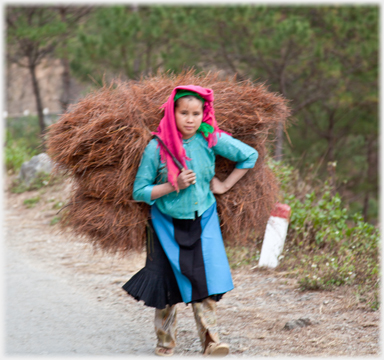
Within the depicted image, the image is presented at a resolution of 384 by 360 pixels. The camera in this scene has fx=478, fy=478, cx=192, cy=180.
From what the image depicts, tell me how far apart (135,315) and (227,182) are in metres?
1.45

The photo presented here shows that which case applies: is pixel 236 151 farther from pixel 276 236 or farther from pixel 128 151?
pixel 276 236

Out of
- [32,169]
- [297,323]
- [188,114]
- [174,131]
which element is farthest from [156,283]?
[32,169]

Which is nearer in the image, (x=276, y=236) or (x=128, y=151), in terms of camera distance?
(x=128, y=151)

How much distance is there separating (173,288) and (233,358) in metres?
0.56

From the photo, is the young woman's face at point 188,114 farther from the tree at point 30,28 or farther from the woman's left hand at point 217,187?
the tree at point 30,28

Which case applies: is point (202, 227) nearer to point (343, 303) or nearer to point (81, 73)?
point (343, 303)

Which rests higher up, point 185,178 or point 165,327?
point 185,178

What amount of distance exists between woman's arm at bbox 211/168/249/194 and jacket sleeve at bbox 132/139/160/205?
1.39 ft

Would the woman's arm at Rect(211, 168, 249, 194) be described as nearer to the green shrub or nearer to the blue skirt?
the blue skirt

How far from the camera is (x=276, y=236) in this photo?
14.9 ft

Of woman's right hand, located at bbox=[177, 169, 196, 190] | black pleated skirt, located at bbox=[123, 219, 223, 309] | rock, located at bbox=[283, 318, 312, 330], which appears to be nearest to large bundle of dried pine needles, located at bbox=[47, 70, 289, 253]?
black pleated skirt, located at bbox=[123, 219, 223, 309]

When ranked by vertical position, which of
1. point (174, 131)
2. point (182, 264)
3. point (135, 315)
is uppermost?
point (174, 131)

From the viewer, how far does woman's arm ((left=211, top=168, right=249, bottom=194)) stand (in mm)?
3025

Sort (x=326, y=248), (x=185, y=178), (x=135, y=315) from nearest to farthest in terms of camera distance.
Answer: (x=185, y=178) → (x=135, y=315) → (x=326, y=248)
